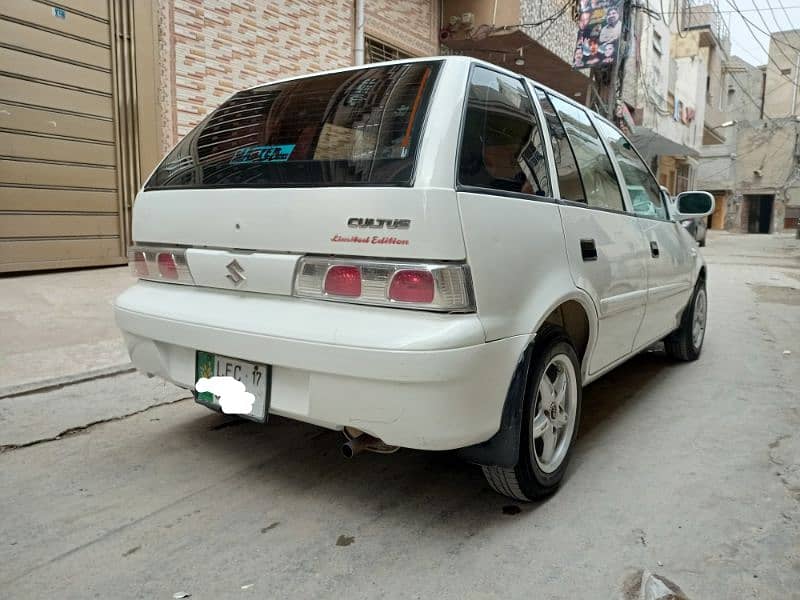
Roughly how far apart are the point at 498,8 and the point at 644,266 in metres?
9.32

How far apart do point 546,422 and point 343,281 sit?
3.66ft

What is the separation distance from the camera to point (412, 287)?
6.84 feet

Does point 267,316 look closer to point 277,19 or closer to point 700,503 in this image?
point 700,503

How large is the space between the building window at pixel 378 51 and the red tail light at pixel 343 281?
28.9 ft

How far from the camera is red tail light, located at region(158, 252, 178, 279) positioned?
8.81 feet

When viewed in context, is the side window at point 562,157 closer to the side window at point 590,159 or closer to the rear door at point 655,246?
the side window at point 590,159

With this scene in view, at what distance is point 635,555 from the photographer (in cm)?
226

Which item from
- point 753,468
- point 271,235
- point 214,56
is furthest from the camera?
point 214,56

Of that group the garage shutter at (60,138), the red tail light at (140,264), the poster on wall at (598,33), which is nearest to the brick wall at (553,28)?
the poster on wall at (598,33)

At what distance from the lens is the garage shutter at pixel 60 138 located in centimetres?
602

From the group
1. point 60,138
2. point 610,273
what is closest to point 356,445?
point 610,273

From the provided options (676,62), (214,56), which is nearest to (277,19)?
→ (214,56)

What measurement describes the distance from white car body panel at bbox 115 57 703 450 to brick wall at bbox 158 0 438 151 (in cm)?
502

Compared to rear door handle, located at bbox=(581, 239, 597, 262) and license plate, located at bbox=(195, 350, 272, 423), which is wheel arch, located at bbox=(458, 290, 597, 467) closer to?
rear door handle, located at bbox=(581, 239, 597, 262)
